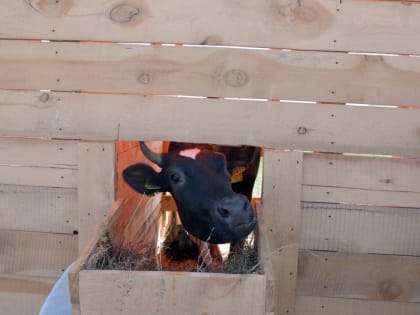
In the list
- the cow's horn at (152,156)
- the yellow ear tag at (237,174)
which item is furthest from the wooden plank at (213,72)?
the yellow ear tag at (237,174)

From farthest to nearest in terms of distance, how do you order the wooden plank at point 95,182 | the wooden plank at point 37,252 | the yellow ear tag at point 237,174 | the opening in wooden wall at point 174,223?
the yellow ear tag at point 237,174 → the wooden plank at point 37,252 → the wooden plank at point 95,182 → the opening in wooden wall at point 174,223

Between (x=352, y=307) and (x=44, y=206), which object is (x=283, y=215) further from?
(x=44, y=206)

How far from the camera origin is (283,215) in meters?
2.83

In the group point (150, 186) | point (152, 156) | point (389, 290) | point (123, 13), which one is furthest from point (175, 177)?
point (389, 290)

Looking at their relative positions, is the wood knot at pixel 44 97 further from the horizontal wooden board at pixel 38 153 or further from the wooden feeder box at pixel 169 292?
the wooden feeder box at pixel 169 292

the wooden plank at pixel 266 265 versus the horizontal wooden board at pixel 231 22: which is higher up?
the horizontal wooden board at pixel 231 22

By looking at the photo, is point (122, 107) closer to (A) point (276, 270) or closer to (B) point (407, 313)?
(A) point (276, 270)

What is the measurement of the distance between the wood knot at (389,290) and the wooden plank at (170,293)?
1.25 meters

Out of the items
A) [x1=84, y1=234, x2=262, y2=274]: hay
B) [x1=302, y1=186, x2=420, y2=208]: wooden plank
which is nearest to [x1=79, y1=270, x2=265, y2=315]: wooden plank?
[x1=84, y1=234, x2=262, y2=274]: hay

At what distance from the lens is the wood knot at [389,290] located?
284cm

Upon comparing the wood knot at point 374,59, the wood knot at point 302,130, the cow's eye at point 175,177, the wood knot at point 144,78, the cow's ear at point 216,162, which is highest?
the wood knot at point 374,59

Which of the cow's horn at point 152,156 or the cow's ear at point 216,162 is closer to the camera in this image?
the cow's ear at point 216,162

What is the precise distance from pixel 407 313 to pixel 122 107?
6.40ft

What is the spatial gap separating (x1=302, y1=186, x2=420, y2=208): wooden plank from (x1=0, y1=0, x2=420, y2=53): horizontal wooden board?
0.75 metres
